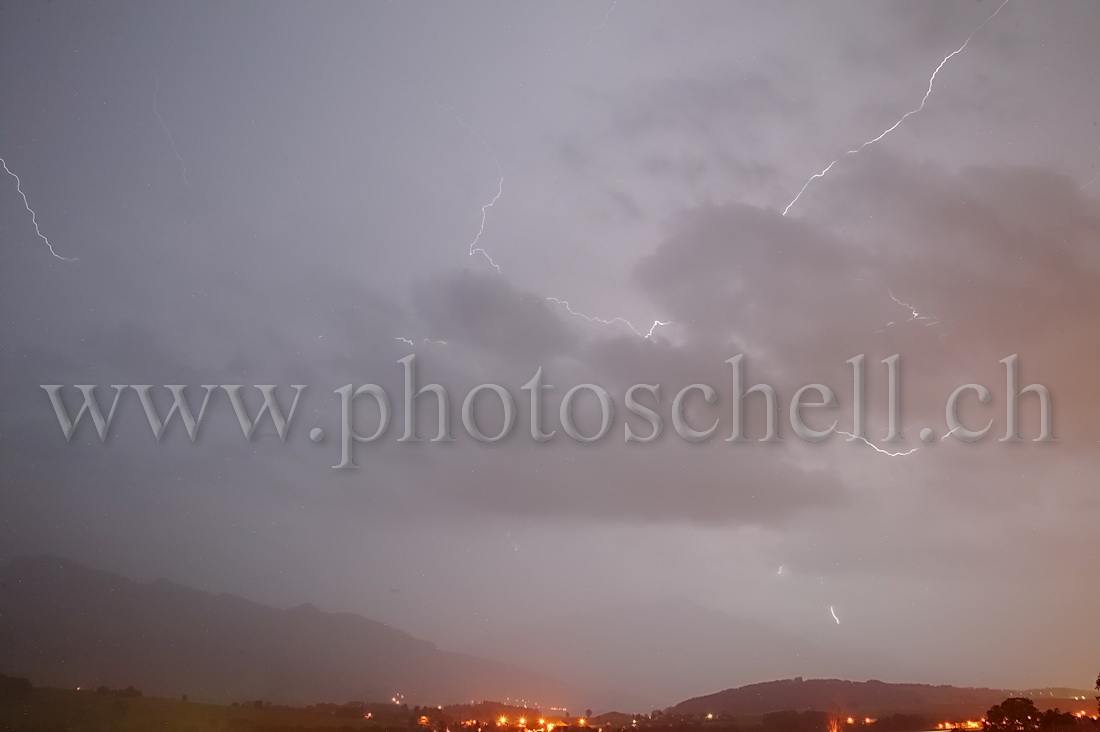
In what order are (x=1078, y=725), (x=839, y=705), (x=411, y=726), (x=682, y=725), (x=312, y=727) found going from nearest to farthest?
(x=1078, y=725) → (x=312, y=727) → (x=411, y=726) → (x=682, y=725) → (x=839, y=705)

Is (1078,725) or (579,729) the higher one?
(1078,725)

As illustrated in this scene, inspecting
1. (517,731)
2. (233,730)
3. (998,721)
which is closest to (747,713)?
(517,731)

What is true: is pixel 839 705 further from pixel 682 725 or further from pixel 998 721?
pixel 998 721

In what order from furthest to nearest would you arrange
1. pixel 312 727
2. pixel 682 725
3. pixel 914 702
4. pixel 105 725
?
pixel 914 702 → pixel 682 725 → pixel 312 727 → pixel 105 725

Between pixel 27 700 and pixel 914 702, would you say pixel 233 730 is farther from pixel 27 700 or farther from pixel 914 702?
pixel 914 702

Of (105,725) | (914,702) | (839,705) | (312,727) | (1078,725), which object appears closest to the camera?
(1078,725)

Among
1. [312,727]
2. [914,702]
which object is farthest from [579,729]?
[914,702]

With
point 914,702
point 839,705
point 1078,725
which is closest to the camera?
point 1078,725

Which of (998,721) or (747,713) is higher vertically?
(998,721)

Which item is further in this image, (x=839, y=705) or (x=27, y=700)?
(x=839, y=705)
